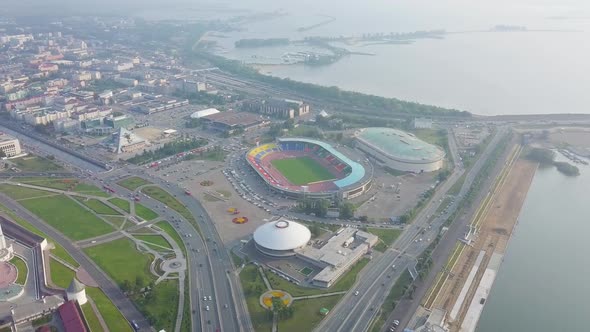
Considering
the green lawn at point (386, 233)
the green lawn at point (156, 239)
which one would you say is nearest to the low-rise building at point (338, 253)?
the green lawn at point (386, 233)

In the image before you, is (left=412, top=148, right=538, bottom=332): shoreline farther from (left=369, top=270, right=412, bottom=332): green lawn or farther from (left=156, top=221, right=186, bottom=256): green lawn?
(left=156, top=221, right=186, bottom=256): green lawn

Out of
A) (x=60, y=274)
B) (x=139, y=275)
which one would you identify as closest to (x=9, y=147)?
(x=60, y=274)

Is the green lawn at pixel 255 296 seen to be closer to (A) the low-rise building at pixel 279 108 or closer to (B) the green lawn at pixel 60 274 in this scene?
(B) the green lawn at pixel 60 274

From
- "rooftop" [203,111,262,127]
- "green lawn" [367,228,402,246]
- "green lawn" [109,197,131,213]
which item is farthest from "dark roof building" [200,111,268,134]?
"green lawn" [367,228,402,246]

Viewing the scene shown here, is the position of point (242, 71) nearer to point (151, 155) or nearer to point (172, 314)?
point (151, 155)

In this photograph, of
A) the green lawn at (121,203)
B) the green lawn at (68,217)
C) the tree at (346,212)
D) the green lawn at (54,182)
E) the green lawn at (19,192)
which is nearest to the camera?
the green lawn at (68,217)
